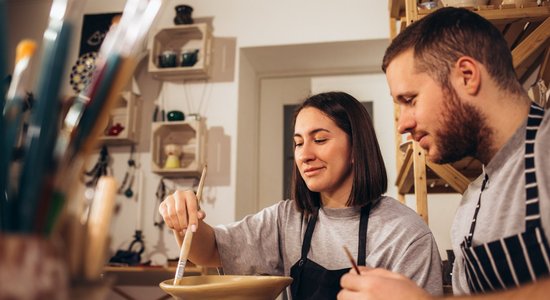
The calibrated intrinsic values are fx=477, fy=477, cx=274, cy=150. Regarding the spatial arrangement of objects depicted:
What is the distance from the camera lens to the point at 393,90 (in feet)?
2.96

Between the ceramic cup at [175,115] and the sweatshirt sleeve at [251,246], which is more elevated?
the ceramic cup at [175,115]

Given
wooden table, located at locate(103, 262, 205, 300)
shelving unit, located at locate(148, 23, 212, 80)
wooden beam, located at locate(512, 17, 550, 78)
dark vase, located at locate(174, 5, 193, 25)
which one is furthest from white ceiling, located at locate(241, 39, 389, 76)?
wooden table, located at locate(103, 262, 205, 300)

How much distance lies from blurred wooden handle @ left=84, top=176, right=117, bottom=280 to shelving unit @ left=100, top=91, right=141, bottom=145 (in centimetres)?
252

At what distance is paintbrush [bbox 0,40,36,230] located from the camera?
255 mm

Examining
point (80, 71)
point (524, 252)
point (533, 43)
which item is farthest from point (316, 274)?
point (80, 71)

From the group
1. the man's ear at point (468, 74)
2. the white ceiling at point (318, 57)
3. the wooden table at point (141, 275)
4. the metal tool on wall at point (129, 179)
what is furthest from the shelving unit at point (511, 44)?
the metal tool on wall at point (129, 179)

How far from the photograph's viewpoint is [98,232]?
27 centimetres

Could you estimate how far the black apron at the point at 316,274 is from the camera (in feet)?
3.63

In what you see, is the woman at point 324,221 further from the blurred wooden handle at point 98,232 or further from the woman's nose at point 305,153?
the blurred wooden handle at point 98,232

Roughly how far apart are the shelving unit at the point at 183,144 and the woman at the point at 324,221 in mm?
1315

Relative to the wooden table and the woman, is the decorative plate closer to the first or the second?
the wooden table

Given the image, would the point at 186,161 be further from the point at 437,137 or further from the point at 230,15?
the point at 437,137

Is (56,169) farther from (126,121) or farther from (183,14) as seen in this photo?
(183,14)

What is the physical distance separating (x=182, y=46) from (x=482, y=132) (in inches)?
92.6
